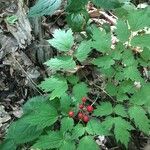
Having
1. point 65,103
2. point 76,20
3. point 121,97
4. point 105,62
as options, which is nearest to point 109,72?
point 105,62

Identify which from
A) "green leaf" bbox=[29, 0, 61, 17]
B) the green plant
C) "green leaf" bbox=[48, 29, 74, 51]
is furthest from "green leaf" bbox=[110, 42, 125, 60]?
"green leaf" bbox=[29, 0, 61, 17]

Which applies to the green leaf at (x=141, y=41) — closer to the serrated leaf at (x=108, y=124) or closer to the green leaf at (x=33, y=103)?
the serrated leaf at (x=108, y=124)

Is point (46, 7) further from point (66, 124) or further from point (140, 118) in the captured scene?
point (140, 118)

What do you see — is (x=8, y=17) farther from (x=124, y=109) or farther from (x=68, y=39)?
(x=124, y=109)

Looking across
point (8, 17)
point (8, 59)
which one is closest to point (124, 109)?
point (8, 59)

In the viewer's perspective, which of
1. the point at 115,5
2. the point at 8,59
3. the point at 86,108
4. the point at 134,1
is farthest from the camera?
the point at 134,1

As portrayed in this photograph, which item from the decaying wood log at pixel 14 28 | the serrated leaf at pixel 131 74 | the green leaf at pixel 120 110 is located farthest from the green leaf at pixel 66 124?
the decaying wood log at pixel 14 28
